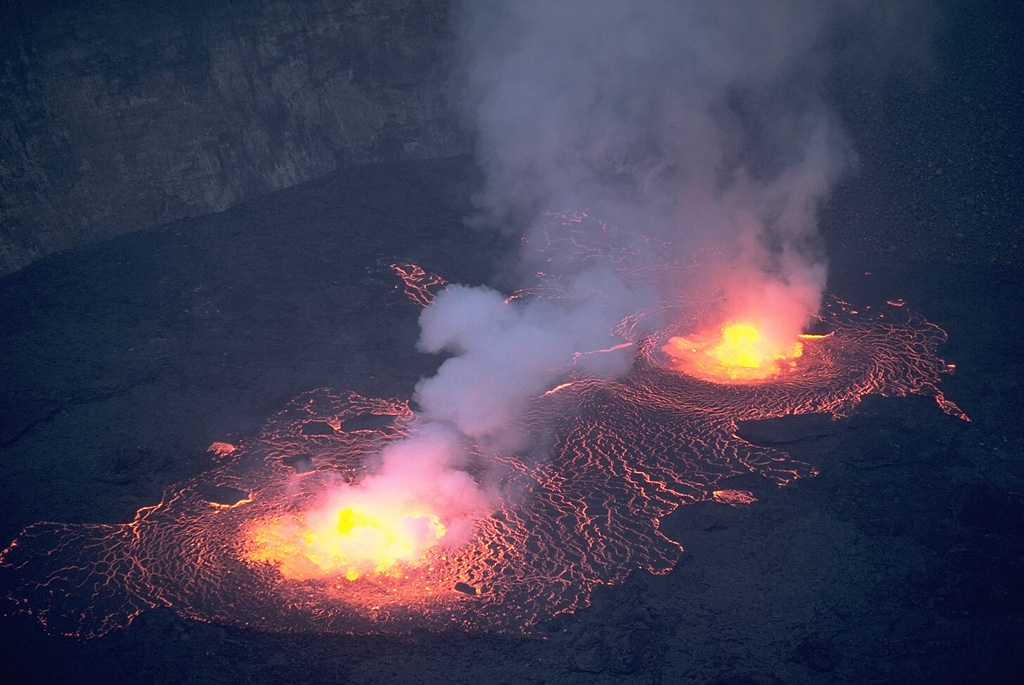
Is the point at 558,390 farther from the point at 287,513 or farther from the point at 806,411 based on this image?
the point at 287,513

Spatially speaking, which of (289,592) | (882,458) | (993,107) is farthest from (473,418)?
(993,107)

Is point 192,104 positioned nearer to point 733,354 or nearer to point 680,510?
point 733,354

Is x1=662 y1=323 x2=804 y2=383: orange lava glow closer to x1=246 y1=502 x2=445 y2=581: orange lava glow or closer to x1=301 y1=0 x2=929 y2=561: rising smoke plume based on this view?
x1=301 y1=0 x2=929 y2=561: rising smoke plume

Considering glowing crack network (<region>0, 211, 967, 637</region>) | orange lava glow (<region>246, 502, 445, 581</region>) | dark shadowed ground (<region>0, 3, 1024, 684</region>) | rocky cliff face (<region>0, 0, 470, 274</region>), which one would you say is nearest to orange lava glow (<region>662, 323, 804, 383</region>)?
glowing crack network (<region>0, 211, 967, 637</region>)

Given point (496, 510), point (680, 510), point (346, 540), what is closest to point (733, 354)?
point (680, 510)

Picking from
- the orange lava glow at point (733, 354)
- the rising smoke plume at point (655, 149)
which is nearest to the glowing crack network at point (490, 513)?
the orange lava glow at point (733, 354)

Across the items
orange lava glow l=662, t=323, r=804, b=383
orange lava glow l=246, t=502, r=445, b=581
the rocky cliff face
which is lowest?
orange lava glow l=246, t=502, r=445, b=581
